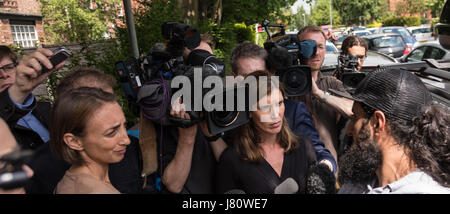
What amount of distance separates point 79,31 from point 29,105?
297 centimetres

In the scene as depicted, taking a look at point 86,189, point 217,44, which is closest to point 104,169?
point 86,189

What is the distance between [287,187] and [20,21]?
16.2 meters

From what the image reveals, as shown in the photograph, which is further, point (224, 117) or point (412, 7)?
point (412, 7)

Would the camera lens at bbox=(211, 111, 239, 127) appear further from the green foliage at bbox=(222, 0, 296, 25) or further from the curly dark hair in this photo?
the green foliage at bbox=(222, 0, 296, 25)

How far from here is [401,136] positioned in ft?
4.59

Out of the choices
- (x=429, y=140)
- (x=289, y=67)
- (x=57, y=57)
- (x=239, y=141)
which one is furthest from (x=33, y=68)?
(x=429, y=140)

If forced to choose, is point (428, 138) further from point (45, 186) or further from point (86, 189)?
point (45, 186)

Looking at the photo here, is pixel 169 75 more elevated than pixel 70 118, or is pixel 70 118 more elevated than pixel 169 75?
pixel 169 75

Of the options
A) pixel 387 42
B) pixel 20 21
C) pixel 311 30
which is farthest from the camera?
pixel 20 21

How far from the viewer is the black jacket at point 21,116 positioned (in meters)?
1.83

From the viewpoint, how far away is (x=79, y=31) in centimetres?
462

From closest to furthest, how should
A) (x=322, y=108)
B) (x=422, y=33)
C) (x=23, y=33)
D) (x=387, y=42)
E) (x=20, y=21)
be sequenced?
(x=322, y=108)
(x=387, y=42)
(x=20, y=21)
(x=23, y=33)
(x=422, y=33)

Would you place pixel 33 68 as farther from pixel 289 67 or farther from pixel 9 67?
pixel 289 67

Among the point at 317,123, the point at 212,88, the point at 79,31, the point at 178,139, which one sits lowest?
the point at 317,123
